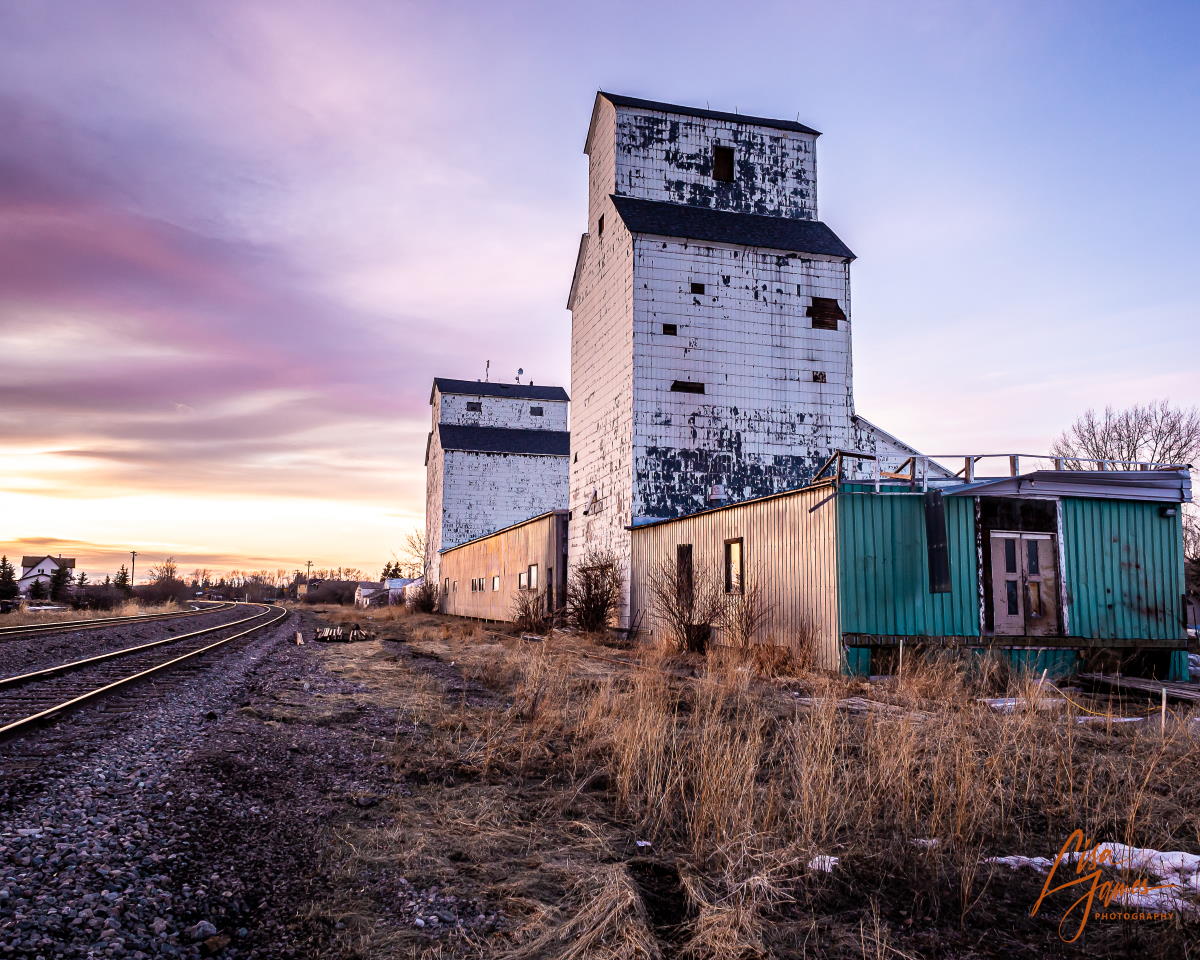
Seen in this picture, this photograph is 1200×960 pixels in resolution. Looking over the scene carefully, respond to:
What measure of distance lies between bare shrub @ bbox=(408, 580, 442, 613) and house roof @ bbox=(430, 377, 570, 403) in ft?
36.1

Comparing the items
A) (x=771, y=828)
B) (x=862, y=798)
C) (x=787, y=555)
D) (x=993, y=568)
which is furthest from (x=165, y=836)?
(x=993, y=568)

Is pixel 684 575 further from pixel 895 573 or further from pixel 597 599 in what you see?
pixel 895 573

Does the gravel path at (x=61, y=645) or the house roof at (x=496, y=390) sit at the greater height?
the house roof at (x=496, y=390)

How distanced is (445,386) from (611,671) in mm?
35185

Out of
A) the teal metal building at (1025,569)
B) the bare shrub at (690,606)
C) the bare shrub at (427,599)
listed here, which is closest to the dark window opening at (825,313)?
the bare shrub at (690,606)

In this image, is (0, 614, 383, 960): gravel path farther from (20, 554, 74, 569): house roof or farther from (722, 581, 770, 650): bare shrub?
(20, 554, 74, 569): house roof

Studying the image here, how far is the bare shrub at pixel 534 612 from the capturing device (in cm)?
2142

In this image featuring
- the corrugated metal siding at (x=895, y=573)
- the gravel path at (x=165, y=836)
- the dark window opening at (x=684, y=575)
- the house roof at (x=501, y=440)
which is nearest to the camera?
the gravel path at (x=165, y=836)

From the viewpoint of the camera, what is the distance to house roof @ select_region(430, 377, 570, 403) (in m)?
45.2

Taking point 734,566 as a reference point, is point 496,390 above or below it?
above

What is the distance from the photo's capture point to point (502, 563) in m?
30.7

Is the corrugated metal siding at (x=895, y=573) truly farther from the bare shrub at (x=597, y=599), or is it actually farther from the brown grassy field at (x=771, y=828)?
the bare shrub at (x=597, y=599)

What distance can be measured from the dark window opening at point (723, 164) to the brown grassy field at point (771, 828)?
18095 mm

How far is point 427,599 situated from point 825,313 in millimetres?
29659
